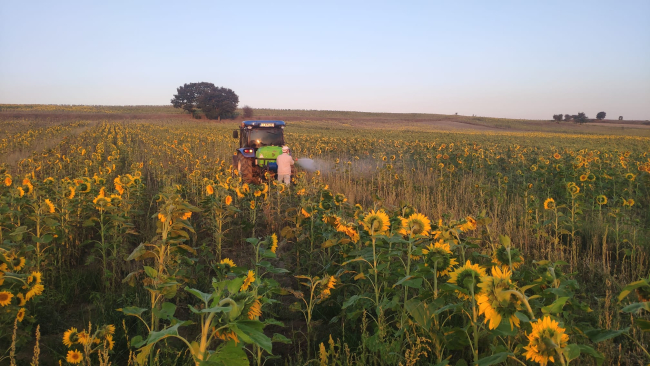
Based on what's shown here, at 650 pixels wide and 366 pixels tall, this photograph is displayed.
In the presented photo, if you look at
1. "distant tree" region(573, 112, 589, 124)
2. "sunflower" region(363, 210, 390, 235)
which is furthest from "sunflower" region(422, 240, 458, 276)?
"distant tree" region(573, 112, 589, 124)

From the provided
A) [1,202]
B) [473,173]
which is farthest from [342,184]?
[1,202]

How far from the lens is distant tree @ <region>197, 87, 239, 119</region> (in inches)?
2185

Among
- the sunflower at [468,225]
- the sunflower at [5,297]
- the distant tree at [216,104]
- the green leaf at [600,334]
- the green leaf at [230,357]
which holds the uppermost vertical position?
the distant tree at [216,104]

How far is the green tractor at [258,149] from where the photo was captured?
9.96 metres

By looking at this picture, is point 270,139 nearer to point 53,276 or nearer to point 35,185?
point 35,185

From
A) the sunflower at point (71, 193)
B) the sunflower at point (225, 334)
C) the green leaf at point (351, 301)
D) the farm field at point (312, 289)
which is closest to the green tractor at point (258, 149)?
the farm field at point (312, 289)

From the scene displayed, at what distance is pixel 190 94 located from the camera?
60.5 m

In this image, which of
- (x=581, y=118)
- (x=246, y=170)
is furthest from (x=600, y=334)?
(x=581, y=118)

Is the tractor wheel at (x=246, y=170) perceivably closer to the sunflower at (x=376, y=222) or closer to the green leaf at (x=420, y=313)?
the sunflower at (x=376, y=222)

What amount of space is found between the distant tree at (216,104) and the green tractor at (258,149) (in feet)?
151

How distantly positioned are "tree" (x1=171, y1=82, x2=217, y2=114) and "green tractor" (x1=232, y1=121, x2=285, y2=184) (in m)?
51.9

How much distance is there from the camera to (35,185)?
5.11 m

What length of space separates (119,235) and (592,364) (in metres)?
4.65

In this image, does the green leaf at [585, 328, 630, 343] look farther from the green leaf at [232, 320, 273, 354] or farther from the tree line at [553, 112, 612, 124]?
the tree line at [553, 112, 612, 124]
